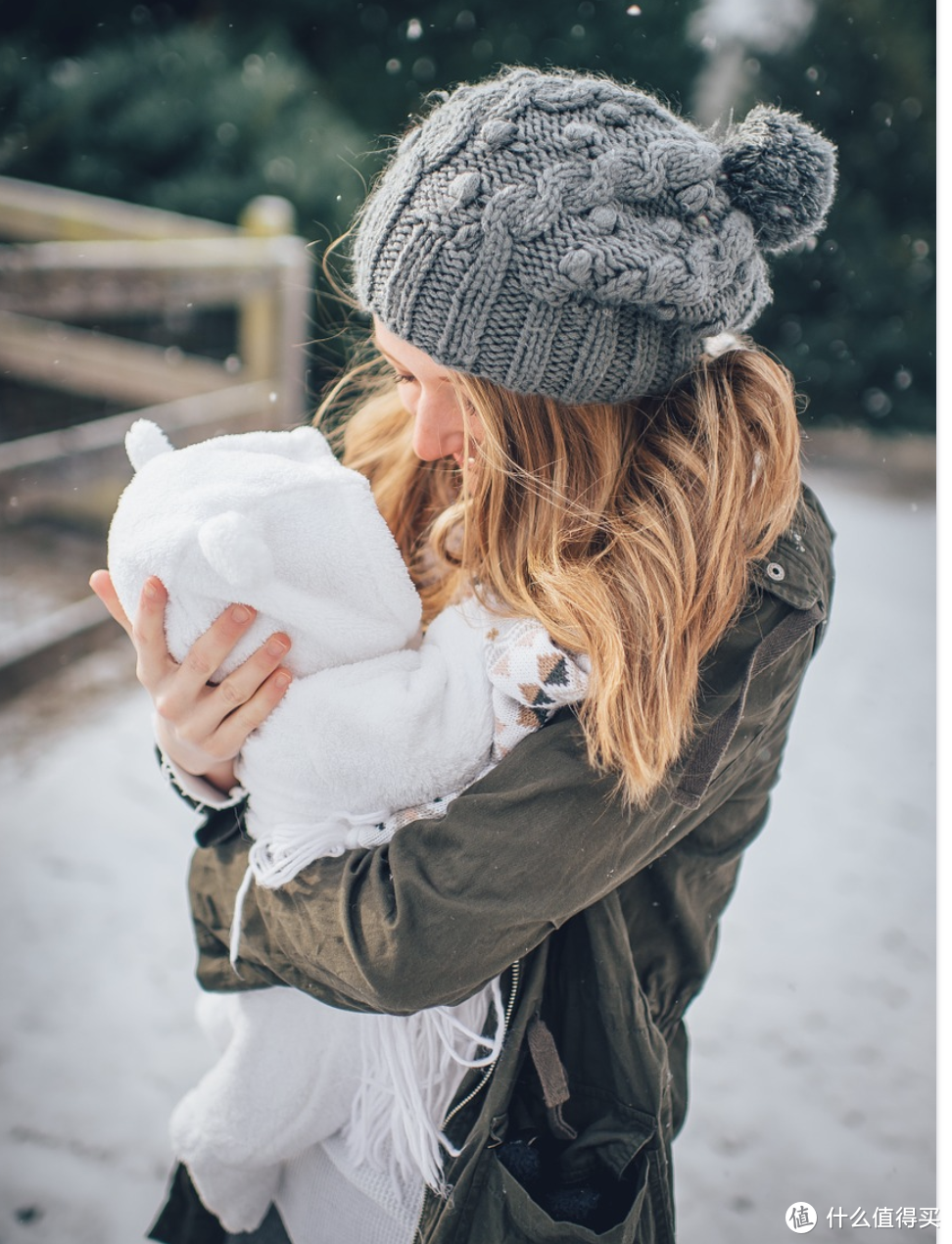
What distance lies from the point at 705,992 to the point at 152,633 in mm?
1882

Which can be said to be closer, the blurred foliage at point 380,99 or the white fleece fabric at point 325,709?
the white fleece fabric at point 325,709

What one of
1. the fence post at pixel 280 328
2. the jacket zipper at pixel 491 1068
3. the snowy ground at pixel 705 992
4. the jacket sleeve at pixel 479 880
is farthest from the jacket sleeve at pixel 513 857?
the fence post at pixel 280 328

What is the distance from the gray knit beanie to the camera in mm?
853

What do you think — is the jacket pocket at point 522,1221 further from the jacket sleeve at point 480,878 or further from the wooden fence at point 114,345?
the wooden fence at point 114,345

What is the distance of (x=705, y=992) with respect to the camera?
2.35 meters

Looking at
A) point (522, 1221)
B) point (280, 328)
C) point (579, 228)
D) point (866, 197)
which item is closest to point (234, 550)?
point (579, 228)

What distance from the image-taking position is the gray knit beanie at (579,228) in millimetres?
853

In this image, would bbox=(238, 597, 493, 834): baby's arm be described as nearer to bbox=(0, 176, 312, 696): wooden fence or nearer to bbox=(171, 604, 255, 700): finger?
bbox=(171, 604, 255, 700): finger

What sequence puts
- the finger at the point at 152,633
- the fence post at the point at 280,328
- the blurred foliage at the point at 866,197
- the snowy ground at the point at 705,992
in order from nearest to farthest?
the finger at the point at 152,633 → the snowy ground at the point at 705,992 → the fence post at the point at 280,328 → the blurred foliage at the point at 866,197

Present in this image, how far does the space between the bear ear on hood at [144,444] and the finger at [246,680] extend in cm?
28

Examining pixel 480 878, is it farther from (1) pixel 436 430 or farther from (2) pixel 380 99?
(2) pixel 380 99

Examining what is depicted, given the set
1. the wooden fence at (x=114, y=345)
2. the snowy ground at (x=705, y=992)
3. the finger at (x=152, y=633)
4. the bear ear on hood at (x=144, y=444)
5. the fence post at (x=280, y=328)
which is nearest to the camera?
the finger at (x=152, y=633)

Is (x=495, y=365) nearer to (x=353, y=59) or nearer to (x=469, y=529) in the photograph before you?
(x=469, y=529)

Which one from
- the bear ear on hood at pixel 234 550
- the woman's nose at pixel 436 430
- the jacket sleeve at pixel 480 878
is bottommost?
the jacket sleeve at pixel 480 878
